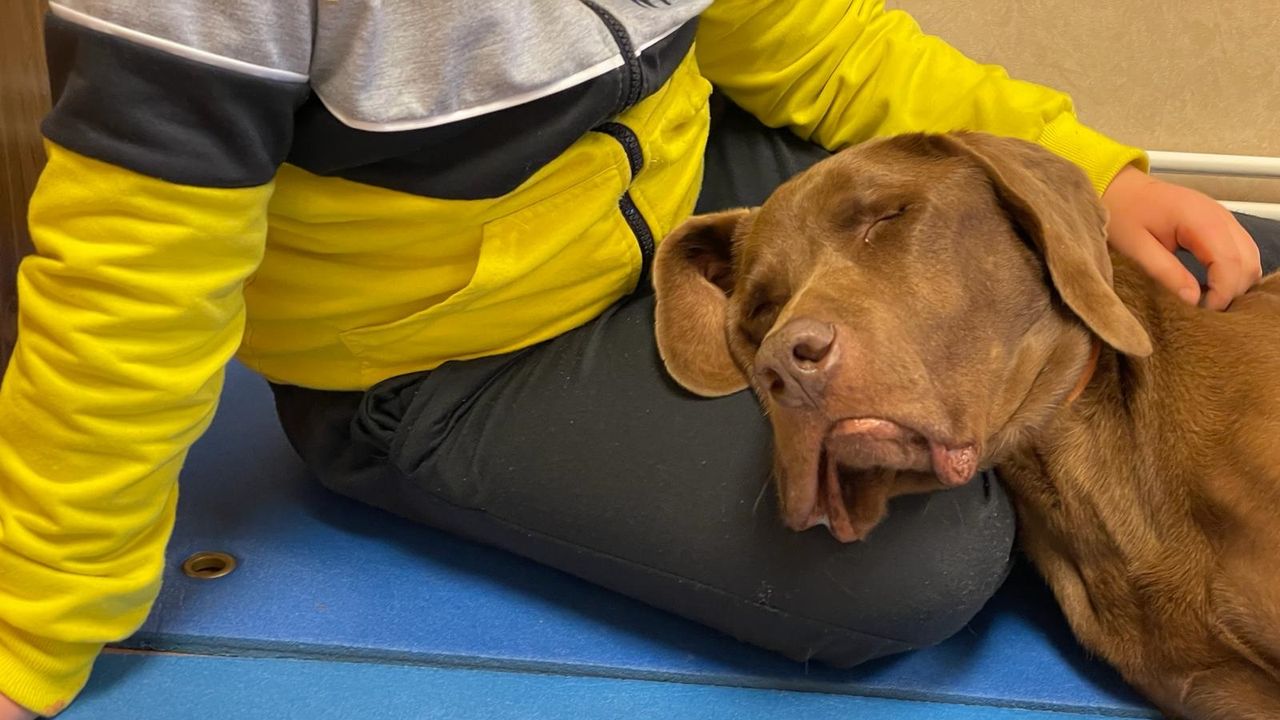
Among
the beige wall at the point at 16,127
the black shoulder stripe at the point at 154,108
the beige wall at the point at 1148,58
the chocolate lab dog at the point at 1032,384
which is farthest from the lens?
the beige wall at the point at 1148,58

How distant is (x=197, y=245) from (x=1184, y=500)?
94cm

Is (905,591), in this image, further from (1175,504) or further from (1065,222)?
(1065,222)

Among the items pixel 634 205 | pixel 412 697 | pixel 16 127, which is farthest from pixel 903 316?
pixel 16 127

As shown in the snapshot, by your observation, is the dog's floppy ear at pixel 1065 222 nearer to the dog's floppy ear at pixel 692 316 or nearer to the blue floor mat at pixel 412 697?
the dog's floppy ear at pixel 692 316

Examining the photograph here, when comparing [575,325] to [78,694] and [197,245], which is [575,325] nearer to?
[197,245]

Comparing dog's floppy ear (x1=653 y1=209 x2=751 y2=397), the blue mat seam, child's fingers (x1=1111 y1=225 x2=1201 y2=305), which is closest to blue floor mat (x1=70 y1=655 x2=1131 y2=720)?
the blue mat seam

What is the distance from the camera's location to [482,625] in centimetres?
125

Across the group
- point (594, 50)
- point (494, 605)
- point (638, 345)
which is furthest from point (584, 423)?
point (594, 50)

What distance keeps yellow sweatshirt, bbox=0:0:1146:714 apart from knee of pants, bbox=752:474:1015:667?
42cm

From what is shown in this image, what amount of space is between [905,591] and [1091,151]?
63cm

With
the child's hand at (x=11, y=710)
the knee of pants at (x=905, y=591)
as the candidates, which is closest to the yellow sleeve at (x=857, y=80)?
the knee of pants at (x=905, y=591)

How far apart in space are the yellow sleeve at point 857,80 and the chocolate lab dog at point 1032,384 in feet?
1.11

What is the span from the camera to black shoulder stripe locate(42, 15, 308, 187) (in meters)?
0.88

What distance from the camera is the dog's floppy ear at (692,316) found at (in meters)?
1.22
